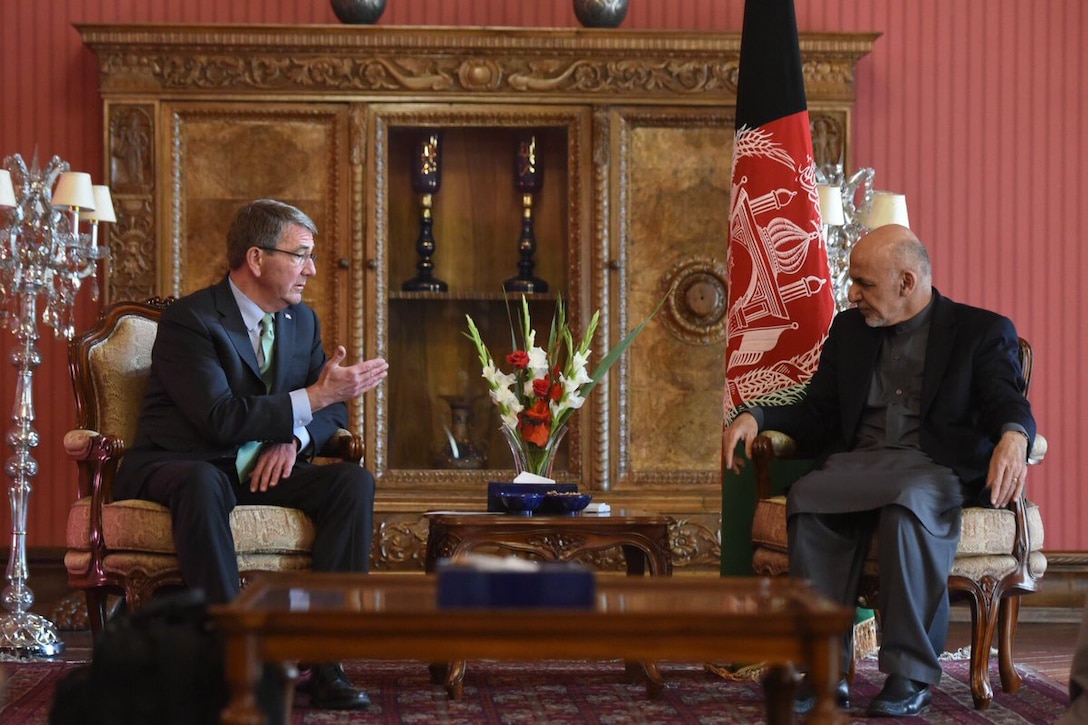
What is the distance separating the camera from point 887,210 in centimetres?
459

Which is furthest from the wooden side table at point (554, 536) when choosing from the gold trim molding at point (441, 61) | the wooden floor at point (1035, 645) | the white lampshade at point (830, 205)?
the gold trim molding at point (441, 61)

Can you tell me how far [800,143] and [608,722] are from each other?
190 centimetres

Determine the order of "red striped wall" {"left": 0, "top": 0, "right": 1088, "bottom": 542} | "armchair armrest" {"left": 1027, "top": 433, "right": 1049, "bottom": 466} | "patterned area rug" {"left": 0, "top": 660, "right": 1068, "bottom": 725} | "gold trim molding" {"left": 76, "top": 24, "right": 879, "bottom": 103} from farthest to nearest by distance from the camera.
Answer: "red striped wall" {"left": 0, "top": 0, "right": 1088, "bottom": 542} < "gold trim molding" {"left": 76, "top": 24, "right": 879, "bottom": 103} < "armchair armrest" {"left": 1027, "top": 433, "right": 1049, "bottom": 466} < "patterned area rug" {"left": 0, "top": 660, "right": 1068, "bottom": 725}

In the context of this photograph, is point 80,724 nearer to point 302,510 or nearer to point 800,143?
point 302,510

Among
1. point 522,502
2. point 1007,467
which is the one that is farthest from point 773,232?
point 522,502

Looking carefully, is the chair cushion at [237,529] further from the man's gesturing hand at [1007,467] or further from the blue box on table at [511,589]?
the man's gesturing hand at [1007,467]

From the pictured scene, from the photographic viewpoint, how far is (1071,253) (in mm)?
5238

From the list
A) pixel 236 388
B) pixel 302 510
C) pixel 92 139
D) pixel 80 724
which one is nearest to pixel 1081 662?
pixel 80 724

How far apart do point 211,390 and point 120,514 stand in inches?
14.7

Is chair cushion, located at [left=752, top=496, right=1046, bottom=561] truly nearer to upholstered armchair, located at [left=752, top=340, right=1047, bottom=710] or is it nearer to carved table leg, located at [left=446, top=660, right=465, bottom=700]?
upholstered armchair, located at [left=752, top=340, right=1047, bottom=710]

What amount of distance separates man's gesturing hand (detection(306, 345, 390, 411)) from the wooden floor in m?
1.21

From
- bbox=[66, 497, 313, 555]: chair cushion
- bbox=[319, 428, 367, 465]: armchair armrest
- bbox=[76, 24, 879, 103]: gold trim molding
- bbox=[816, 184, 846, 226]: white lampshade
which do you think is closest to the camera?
bbox=[66, 497, 313, 555]: chair cushion

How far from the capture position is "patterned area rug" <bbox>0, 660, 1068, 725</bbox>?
3.03 metres

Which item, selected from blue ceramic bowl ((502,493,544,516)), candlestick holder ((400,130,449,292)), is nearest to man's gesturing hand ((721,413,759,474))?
blue ceramic bowl ((502,493,544,516))
